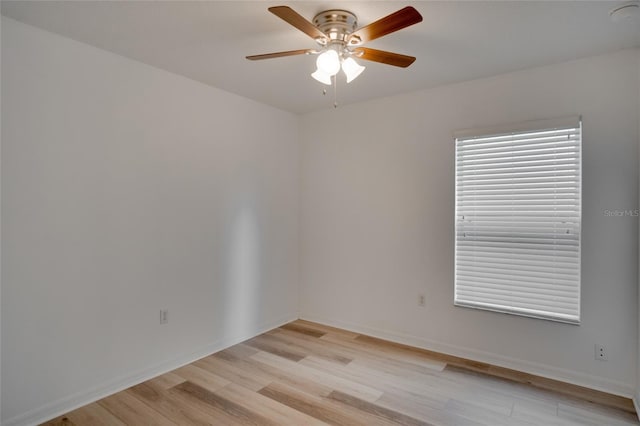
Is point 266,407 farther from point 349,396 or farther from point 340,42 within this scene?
point 340,42

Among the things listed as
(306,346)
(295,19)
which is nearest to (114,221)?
(295,19)

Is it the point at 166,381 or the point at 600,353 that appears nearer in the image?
the point at 600,353

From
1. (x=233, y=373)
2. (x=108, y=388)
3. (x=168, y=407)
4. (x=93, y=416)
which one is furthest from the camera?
(x=233, y=373)

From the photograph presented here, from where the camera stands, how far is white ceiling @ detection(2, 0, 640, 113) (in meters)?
2.01

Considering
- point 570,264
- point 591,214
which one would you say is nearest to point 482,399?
point 570,264

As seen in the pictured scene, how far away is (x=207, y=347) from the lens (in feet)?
10.8

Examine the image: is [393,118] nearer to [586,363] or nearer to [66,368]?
[586,363]

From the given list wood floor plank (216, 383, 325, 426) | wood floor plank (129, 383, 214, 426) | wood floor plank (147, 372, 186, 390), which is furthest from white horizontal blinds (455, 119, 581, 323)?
wood floor plank (147, 372, 186, 390)

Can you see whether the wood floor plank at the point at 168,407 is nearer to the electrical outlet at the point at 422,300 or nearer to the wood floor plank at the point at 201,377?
the wood floor plank at the point at 201,377

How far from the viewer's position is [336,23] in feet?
6.86

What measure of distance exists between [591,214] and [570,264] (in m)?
0.41

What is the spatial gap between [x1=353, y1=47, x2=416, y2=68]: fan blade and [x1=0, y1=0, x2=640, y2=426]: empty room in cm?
1

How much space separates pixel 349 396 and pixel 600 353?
6.14ft

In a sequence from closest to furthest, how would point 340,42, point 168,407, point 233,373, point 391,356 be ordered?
point 340,42, point 168,407, point 233,373, point 391,356
